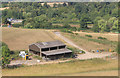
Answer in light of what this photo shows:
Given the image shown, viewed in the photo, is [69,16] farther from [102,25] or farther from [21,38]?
[21,38]

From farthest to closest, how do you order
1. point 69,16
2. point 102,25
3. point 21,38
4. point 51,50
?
point 69,16
point 102,25
point 21,38
point 51,50

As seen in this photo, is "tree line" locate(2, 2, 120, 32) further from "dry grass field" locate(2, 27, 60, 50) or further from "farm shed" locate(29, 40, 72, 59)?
"farm shed" locate(29, 40, 72, 59)

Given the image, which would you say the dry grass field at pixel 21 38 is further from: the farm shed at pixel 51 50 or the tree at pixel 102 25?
the tree at pixel 102 25

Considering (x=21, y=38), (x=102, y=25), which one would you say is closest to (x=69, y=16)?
(x=102, y=25)

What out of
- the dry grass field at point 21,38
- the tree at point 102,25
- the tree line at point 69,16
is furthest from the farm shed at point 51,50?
the tree at point 102,25

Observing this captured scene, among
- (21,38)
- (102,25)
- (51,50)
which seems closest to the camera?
(51,50)

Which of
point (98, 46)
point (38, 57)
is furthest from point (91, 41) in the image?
point (38, 57)

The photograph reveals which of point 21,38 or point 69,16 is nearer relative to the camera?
point 21,38

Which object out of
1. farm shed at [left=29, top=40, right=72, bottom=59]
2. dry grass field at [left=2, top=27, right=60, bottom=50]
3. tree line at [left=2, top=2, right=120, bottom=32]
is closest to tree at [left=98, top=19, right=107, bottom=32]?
tree line at [left=2, top=2, right=120, bottom=32]
